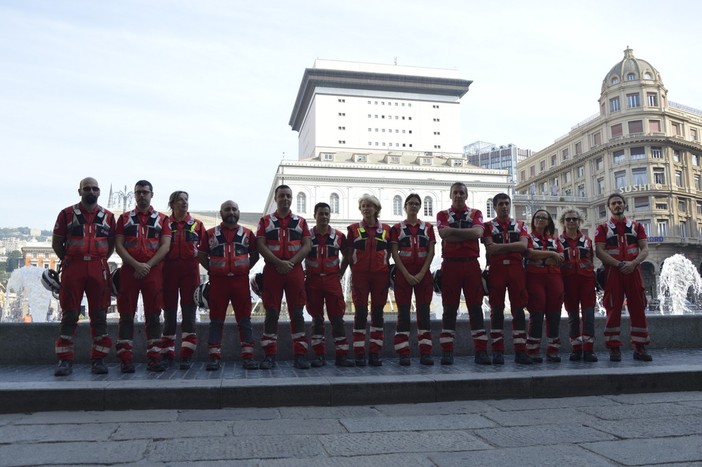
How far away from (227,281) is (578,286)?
432cm

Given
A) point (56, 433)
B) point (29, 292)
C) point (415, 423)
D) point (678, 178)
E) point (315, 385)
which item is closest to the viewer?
point (56, 433)

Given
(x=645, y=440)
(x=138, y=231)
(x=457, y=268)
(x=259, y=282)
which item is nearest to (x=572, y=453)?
(x=645, y=440)

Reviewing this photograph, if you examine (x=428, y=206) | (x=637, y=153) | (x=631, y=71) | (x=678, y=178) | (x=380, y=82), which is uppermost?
(x=380, y=82)

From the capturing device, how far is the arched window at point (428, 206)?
70812mm

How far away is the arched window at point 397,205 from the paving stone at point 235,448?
66.9 m

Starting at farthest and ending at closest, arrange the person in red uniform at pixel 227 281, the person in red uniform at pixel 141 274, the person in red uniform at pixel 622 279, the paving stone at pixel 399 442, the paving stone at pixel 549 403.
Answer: the person in red uniform at pixel 622 279, the person in red uniform at pixel 227 281, the person in red uniform at pixel 141 274, the paving stone at pixel 549 403, the paving stone at pixel 399 442

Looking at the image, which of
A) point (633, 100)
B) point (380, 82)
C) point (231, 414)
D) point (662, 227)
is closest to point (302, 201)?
point (380, 82)

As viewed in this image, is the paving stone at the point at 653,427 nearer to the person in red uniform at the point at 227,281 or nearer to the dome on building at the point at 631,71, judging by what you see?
the person in red uniform at the point at 227,281

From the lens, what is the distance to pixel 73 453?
11.5 ft

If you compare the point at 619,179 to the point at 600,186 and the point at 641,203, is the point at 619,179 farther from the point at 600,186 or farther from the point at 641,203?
the point at 641,203

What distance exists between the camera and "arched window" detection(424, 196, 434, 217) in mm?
70812

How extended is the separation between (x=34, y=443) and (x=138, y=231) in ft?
9.71

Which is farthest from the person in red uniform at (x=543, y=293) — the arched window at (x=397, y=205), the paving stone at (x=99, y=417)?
the arched window at (x=397, y=205)

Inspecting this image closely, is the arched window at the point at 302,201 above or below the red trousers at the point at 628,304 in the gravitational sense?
above
